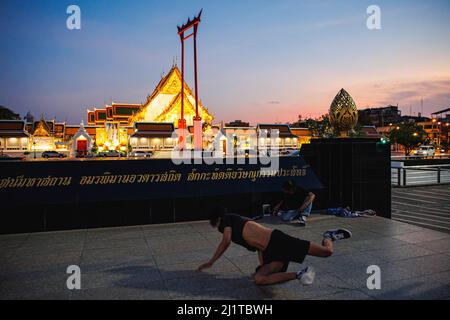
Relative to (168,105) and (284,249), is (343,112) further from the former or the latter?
(168,105)

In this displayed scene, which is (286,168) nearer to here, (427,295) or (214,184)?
(214,184)

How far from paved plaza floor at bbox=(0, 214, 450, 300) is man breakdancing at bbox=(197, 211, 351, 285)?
0.98ft

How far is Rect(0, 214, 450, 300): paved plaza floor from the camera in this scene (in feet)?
16.4

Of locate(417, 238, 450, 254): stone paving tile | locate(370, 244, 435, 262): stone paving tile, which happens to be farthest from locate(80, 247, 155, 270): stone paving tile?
locate(417, 238, 450, 254): stone paving tile

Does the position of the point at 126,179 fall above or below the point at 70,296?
above

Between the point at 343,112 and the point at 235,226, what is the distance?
7.18m

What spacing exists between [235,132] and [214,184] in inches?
2206

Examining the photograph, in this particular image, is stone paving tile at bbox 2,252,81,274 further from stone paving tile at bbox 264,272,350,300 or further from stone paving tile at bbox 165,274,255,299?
stone paving tile at bbox 264,272,350,300

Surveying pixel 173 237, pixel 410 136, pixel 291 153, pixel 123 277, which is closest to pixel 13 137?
pixel 291 153

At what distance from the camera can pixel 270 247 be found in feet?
15.7

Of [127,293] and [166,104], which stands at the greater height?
[166,104]

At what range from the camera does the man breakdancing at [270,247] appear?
188 inches
